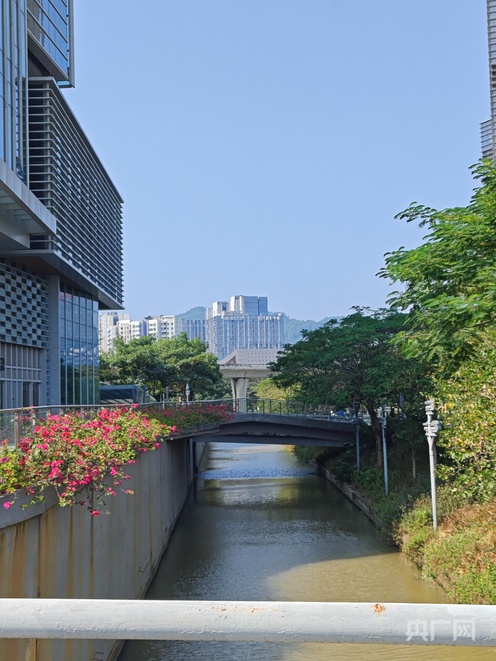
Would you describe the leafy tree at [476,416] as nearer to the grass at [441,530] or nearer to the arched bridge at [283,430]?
the grass at [441,530]

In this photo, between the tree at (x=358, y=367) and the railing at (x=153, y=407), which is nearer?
the railing at (x=153, y=407)

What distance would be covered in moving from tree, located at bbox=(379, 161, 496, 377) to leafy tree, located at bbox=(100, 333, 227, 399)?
3941cm

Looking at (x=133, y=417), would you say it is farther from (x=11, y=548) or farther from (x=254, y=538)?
(x=11, y=548)

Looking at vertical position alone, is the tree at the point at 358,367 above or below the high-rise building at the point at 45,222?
below

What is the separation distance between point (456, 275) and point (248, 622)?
13108 millimetres

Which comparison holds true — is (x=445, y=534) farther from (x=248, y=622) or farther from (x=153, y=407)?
(x=248, y=622)

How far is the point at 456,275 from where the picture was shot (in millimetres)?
13898

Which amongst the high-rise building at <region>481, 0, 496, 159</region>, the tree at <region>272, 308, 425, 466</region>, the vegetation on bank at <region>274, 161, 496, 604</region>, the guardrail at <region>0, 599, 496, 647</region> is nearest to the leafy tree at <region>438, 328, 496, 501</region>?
the vegetation on bank at <region>274, 161, 496, 604</region>

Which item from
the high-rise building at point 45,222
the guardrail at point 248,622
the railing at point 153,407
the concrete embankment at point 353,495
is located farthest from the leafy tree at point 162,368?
the guardrail at point 248,622

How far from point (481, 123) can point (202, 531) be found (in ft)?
86.2

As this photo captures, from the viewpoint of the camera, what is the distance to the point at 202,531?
76.9 feet

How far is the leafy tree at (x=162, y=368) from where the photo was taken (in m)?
53.2

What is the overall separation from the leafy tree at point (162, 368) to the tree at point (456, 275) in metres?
39.4

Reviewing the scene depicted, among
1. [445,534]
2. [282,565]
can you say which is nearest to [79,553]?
[445,534]
